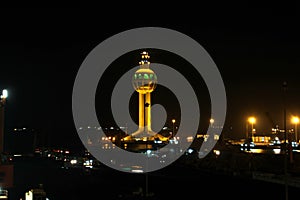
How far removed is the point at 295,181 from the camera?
18.9 metres

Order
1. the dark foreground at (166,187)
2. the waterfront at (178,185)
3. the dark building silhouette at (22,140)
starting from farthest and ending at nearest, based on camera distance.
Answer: the dark building silhouette at (22,140)
the waterfront at (178,185)
the dark foreground at (166,187)

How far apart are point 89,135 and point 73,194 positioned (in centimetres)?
6027

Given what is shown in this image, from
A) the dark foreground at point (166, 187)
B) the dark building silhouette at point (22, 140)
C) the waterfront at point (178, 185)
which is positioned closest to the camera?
the dark foreground at point (166, 187)

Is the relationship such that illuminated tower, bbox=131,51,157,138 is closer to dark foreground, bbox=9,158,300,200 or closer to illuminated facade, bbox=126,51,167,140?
illuminated facade, bbox=126,51,167,140

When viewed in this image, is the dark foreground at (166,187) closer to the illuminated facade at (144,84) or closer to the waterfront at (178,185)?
the waterfront at (178,185)

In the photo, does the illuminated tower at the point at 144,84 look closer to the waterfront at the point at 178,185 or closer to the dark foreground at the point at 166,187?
the waterfront at the point at 178,185

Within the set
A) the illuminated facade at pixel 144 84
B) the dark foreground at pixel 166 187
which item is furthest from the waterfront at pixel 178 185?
the illuminated facade at pixel 144 84

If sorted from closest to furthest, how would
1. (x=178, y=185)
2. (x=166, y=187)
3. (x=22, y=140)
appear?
(x=166, y=187), (x=178, y=185), (x=22, y=140)

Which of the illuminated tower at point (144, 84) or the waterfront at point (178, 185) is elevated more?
the illuminated tower at point (144, 84)

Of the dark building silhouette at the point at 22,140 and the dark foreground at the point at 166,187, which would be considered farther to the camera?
the dark building silhouette at the point at 22,140

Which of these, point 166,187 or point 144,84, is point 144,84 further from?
point 166,187

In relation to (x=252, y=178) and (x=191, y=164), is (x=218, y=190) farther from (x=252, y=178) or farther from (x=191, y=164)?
(x=191, y=164)

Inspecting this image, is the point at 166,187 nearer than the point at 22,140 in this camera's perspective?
Yes

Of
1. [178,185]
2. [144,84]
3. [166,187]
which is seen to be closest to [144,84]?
[144,84]
